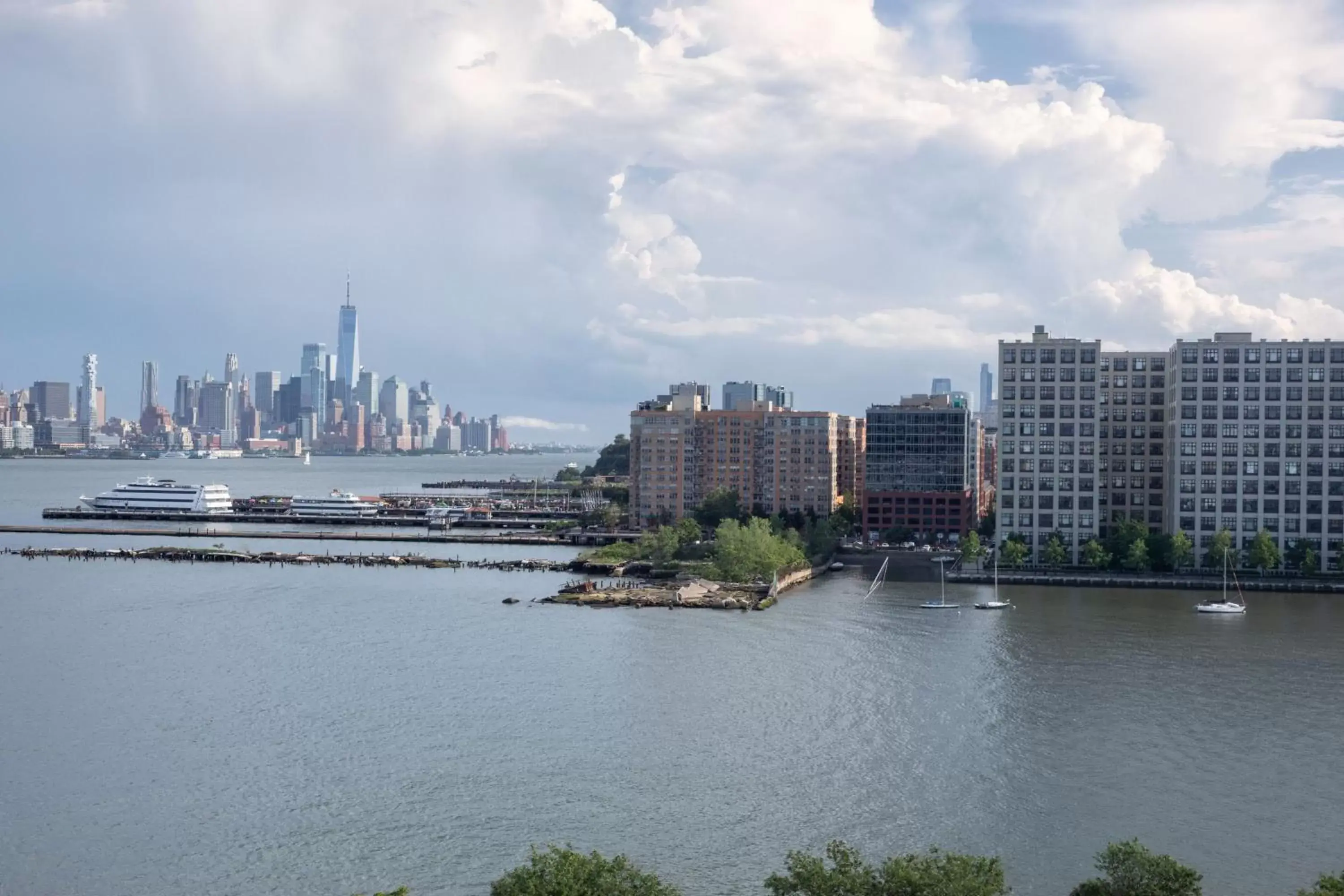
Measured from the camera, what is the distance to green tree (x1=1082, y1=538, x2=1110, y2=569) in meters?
66.3

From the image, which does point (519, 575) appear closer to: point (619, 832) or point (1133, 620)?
point (1133, 620)

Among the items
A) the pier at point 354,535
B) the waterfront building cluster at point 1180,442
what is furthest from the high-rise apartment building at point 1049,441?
the pier at point 354,535

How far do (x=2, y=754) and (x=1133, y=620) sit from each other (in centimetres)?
4141

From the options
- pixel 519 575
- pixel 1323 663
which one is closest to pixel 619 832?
pixel 1323 663

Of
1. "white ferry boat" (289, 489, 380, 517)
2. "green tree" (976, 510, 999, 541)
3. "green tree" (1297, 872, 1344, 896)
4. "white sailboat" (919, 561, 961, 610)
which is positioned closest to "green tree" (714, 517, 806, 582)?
"white sailboat" (919, 561, 961, 610)

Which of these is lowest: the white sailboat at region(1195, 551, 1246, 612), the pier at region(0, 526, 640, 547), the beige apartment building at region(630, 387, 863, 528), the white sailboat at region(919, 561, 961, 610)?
the white sailboat at region(919, 561, 961, 610)

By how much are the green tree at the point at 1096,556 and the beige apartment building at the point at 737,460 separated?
3104 centimetres

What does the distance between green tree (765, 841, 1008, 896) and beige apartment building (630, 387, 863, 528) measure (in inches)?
3037

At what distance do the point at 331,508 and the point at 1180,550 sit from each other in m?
79.0

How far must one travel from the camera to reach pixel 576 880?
17641 millimetres

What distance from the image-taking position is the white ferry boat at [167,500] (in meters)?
119

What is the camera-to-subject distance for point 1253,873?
23.4m

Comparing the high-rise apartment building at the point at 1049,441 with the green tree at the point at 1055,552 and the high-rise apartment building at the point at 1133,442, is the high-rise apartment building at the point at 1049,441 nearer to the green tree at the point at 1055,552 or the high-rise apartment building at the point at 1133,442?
the green tree at the point at 1055,552

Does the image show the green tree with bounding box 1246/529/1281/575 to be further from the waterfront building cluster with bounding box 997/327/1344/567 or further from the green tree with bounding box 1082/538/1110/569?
the green tree with bounding box 1082/538/1110/569
